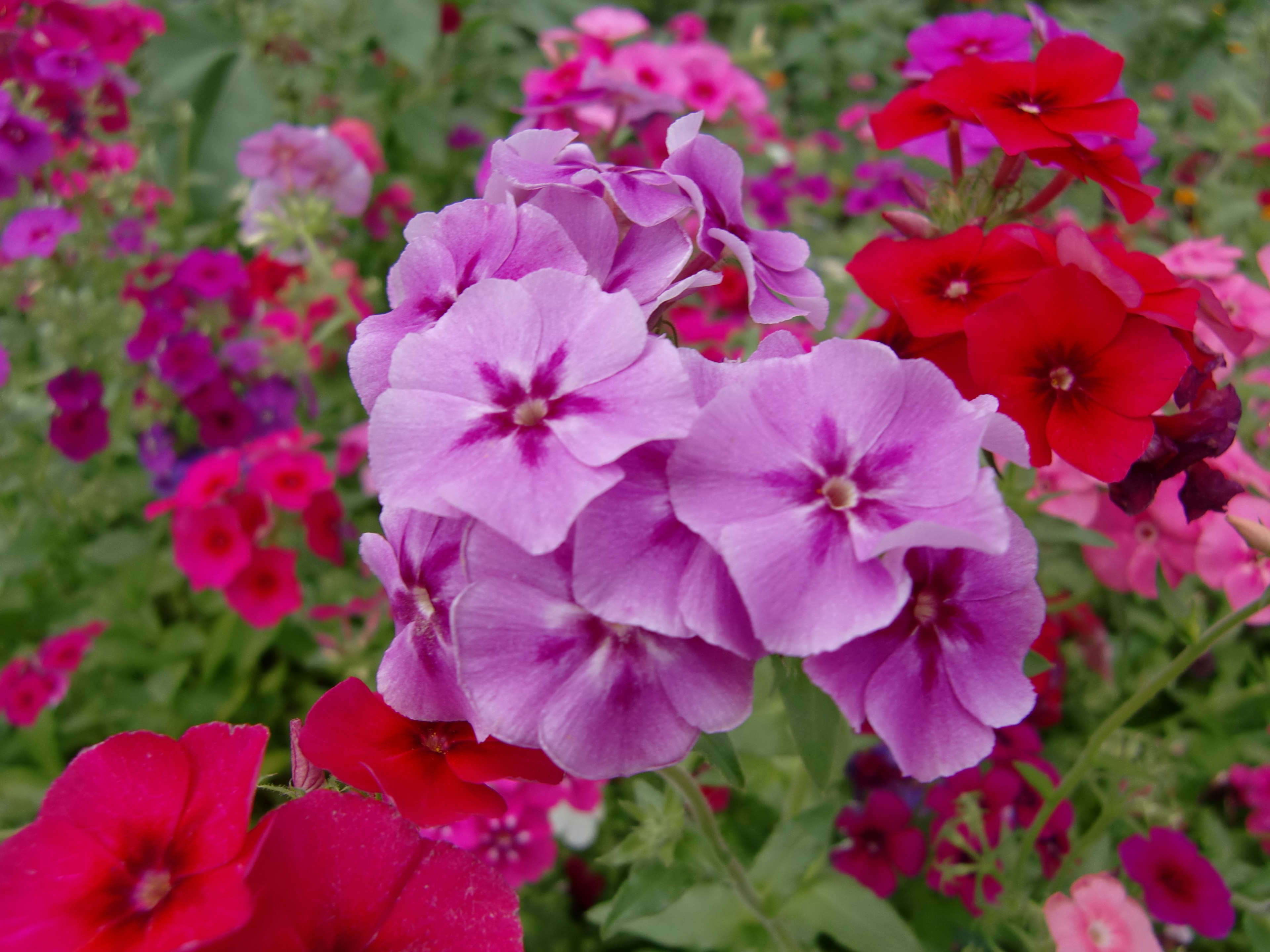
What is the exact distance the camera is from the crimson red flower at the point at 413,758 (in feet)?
2.03

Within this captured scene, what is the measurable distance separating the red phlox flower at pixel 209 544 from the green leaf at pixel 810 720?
119 cm

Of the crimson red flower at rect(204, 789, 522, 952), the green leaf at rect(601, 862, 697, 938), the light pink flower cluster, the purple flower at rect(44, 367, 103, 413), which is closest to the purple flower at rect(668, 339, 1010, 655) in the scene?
the light pink flower cluster

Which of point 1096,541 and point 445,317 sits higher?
point 445,317

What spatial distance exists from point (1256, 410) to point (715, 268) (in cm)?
136

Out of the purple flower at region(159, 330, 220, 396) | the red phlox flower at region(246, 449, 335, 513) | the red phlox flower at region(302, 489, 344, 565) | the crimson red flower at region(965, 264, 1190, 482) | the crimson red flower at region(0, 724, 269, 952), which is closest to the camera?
the crimson red flower at region(0, 724, 269, 952)

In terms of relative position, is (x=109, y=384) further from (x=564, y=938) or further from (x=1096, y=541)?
(x=1096, y=541)

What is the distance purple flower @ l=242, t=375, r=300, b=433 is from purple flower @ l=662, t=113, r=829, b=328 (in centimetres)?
142

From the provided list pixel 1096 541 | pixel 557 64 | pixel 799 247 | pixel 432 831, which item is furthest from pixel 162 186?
pixel 1096 541

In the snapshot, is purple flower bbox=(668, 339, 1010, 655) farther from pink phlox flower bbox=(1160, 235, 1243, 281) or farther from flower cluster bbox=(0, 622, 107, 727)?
flower cluster bbox=(0, 622, 107, 727)

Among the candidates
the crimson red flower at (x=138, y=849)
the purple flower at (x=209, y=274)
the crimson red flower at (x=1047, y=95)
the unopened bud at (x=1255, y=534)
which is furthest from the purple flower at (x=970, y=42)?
the purple flower at (x=209, y=274)

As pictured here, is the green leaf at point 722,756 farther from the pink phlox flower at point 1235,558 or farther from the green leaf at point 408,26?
the green leaf at point 408,26

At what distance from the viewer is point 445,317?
0.63 metres

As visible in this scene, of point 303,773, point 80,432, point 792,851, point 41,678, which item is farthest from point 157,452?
point 792,851

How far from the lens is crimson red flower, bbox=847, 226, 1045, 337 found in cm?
79
